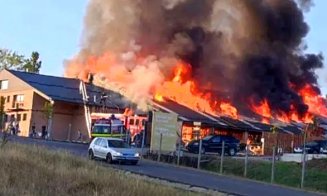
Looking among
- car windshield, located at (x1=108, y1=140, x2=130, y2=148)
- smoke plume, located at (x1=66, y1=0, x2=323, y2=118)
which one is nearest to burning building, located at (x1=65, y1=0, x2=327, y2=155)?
smoke plume, located at (x1=66, y1=0, x2=323, y2=118)

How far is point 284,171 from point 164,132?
7418mm

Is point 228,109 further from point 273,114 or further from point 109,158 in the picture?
point 109,158

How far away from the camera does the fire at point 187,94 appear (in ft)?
215

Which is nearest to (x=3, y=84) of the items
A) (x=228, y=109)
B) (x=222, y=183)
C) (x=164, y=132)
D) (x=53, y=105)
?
(x=53, y=105)

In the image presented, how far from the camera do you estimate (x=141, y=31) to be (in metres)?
73.6

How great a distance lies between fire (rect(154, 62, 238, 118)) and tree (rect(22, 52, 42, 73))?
114ft

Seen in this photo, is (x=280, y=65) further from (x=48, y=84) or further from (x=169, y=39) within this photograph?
(x=48, y=84)

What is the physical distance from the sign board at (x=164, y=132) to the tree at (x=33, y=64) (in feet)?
212

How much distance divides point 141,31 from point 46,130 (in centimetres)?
1897

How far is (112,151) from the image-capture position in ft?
95.4

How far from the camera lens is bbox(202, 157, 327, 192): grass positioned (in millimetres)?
26958

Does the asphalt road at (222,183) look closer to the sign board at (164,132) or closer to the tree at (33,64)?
the sign board at (164,132)

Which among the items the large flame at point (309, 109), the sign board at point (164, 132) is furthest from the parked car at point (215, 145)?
the large flame at point (309, 109)

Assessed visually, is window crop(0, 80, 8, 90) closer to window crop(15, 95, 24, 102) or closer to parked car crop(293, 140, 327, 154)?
window crop(15, 95, 24, 102)
